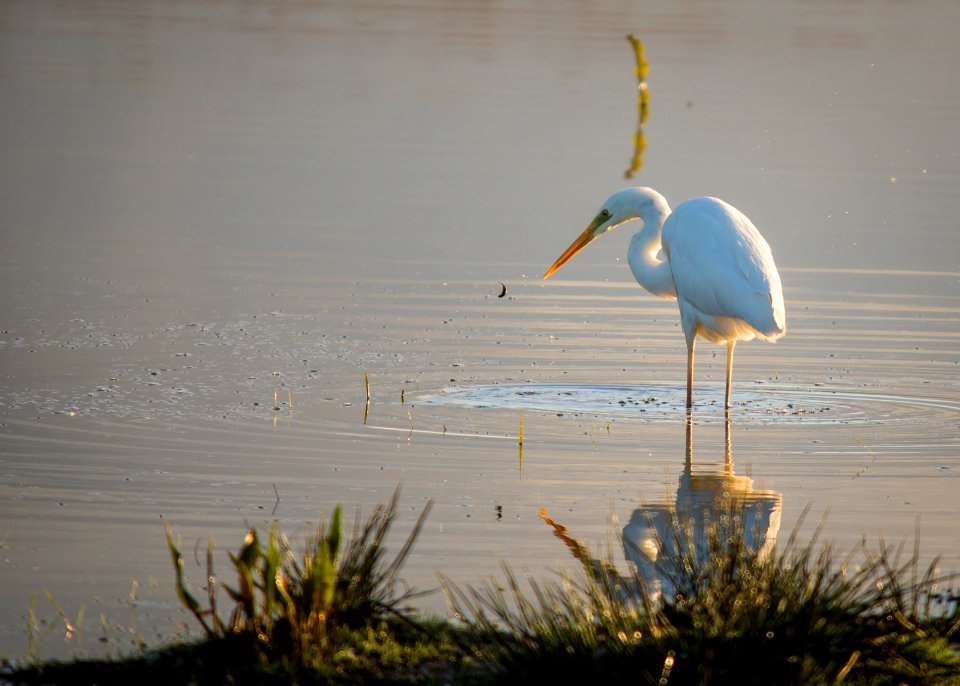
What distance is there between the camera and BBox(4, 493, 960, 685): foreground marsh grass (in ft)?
15.0

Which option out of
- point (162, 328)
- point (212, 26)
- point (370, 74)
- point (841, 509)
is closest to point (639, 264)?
point (162, 328)

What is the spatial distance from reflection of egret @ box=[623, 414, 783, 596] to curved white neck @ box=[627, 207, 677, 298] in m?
2.61

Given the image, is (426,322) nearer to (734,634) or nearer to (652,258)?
(652,258)

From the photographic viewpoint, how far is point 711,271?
9984 mm

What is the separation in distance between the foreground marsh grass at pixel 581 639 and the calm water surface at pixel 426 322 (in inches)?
21.8

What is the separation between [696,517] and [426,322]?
188 inches

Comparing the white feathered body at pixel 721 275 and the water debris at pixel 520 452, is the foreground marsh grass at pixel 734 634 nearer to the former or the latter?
the water debris at pixel 520 452

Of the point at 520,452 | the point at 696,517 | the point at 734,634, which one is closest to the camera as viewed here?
the point at 734,634

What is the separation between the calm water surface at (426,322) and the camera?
704cm

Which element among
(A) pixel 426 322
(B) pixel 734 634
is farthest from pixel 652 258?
(B) pixel 734 634

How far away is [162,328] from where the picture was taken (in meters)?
10.9

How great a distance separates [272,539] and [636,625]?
111 cm

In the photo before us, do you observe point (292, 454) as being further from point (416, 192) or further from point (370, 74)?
A: point (370, 74)

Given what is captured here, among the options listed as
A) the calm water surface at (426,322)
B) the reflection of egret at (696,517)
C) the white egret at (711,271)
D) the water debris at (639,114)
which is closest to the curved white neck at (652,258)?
the white egret at (711,271)
